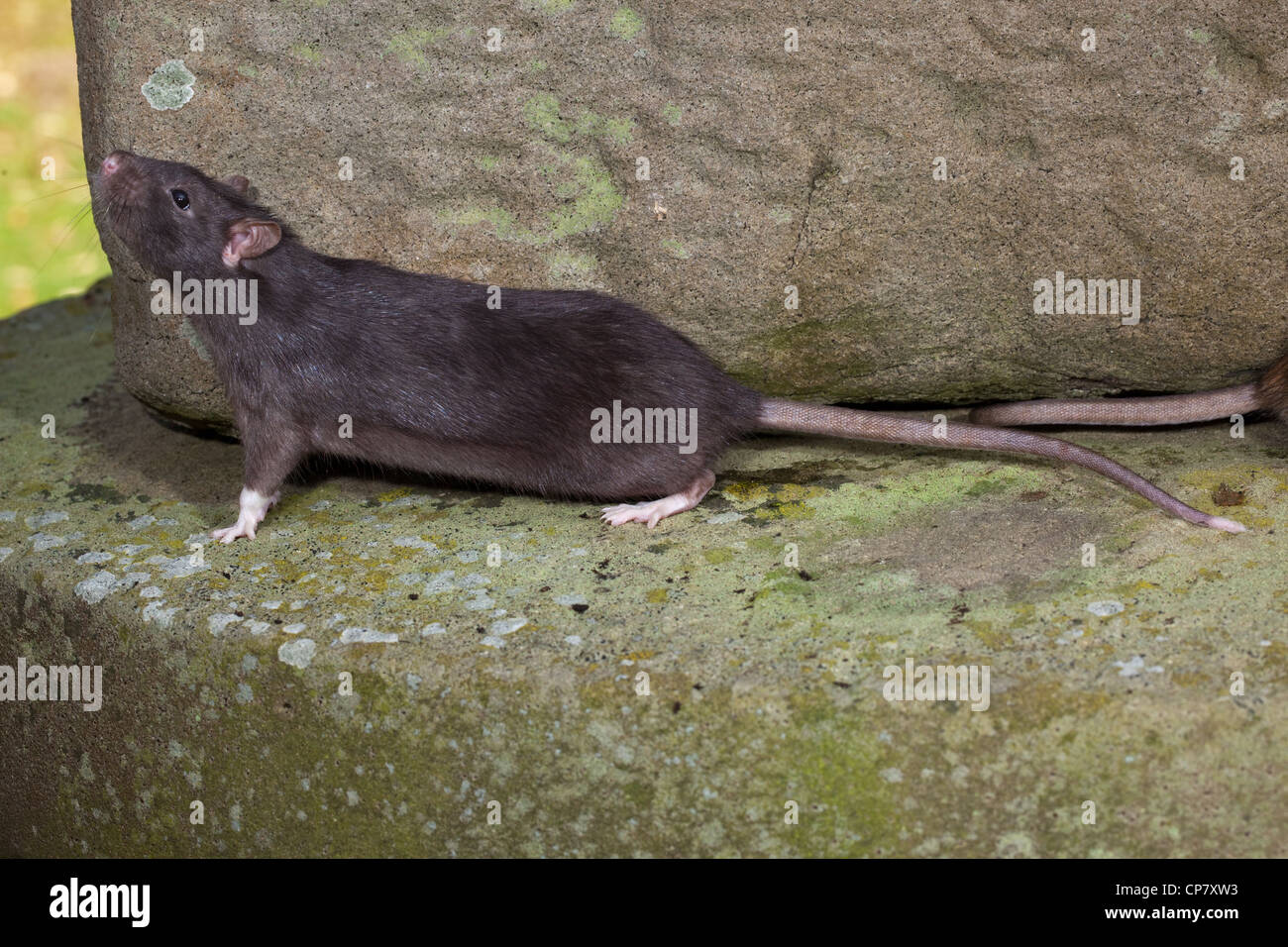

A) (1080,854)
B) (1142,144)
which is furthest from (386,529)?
(1142,144)

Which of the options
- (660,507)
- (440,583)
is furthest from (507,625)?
(660,507)

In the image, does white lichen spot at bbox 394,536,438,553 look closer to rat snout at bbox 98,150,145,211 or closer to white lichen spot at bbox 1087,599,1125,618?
rat snout at bbox 98,150,145,211

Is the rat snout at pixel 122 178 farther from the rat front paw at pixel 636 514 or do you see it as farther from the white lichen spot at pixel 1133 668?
the white lichen spot at pixel 1133 668

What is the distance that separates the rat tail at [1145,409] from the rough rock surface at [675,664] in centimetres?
10

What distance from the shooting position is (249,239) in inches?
168

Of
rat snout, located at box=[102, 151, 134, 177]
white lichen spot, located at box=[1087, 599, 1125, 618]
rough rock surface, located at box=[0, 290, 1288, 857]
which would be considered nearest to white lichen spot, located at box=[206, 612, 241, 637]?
rough rock surface, located at box=[0, 290, 1288, 857]

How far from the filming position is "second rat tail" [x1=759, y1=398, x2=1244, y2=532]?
4.16 meters

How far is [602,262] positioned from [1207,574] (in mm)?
2057

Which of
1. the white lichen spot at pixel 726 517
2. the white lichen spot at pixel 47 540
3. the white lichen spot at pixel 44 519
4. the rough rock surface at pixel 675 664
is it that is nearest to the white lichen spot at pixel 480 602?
the rough rock surface at pixel 675 664

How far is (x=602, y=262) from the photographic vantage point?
4.58 metres

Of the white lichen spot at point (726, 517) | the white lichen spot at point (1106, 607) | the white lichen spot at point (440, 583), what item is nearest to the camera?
the white lichen spot at point (1106, 607)

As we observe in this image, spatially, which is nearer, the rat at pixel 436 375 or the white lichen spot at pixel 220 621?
the white lichen spot at pixel 220 621

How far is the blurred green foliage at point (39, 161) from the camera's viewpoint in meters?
7.55

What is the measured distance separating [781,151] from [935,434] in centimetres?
99
